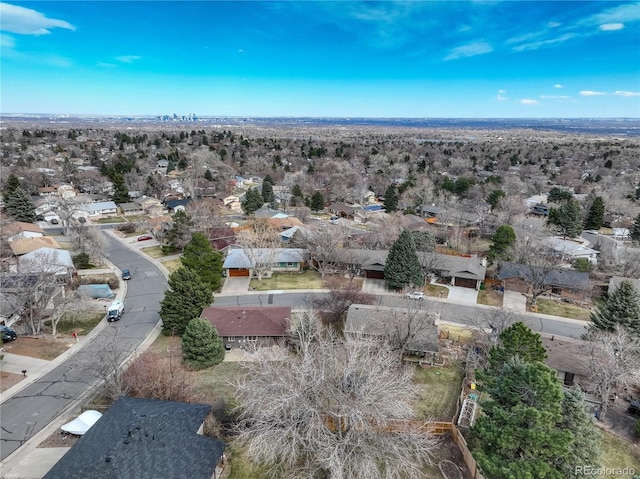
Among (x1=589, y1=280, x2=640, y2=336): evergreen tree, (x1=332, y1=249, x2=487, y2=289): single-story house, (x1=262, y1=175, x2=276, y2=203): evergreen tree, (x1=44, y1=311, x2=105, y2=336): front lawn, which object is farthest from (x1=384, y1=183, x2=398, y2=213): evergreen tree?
(x1=44, y1=311, x2=105, y2=336): front lawn

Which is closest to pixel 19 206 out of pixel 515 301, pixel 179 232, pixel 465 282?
pixel 179 232

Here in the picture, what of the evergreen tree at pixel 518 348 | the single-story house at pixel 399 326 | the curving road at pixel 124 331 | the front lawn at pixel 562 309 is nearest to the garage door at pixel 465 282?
the curving road at pixel 124 331

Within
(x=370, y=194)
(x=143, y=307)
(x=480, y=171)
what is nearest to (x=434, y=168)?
(x=480, y=171)

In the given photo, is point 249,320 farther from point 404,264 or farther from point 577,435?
point 577,435

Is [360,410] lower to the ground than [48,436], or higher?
higher

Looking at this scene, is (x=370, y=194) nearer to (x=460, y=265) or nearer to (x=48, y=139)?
(x=460, y=265)

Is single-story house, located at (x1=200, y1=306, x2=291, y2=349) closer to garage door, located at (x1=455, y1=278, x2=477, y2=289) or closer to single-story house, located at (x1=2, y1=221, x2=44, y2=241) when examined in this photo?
garage door, located at (x1=455, y1=278, x2=477, y2=289)
